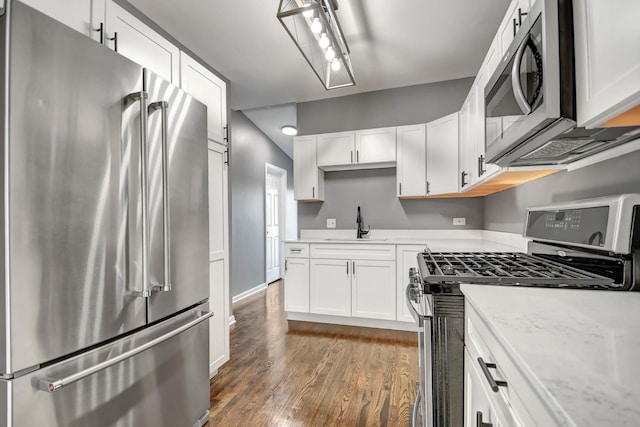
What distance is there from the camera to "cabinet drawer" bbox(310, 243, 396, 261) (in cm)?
299

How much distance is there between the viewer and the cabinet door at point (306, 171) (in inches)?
141

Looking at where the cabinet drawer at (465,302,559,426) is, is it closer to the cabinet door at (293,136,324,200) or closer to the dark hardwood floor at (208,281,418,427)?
the dark hardwood floor at (208,281,418,427)

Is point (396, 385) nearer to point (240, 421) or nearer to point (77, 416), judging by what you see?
point (240, 421)

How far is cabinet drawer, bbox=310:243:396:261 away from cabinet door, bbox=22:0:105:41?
241cm

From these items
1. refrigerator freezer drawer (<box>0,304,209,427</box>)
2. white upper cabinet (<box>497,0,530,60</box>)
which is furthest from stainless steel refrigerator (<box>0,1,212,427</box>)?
white upper cabinet (<box>497,0,530,60</box>)

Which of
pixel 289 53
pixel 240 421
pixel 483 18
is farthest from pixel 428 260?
pixel 289 53

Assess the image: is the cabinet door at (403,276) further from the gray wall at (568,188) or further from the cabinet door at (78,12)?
the cabinet door at (78,12)

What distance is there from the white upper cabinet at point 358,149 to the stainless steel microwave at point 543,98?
1.90 m

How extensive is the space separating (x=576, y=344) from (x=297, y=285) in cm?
285

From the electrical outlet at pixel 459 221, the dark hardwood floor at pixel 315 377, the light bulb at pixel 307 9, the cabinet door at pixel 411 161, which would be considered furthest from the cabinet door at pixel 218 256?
the electrical outlet at pixel 459 221

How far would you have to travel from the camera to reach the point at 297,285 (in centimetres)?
326

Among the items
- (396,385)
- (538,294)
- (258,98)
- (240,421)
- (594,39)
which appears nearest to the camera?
(594,39)

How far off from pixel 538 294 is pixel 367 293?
2.20 meters

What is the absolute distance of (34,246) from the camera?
89 centimetres
